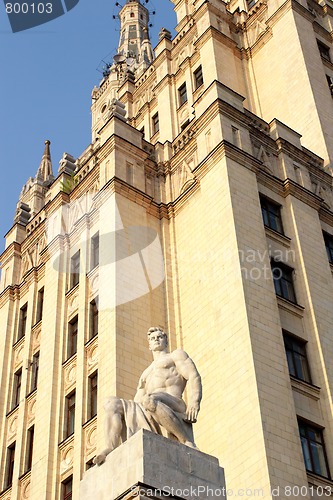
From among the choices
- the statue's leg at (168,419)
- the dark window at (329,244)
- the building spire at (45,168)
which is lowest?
the statue's leg at (168,419)

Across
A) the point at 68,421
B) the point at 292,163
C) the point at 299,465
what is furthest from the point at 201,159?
the point at 299,465

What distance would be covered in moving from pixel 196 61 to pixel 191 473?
2770cm

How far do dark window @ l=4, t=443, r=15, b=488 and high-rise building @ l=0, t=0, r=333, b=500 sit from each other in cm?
7

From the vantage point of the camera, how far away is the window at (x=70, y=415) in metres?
26.0

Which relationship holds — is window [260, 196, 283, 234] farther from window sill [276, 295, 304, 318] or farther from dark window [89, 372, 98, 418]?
dark window [89, 372, 98, 418]

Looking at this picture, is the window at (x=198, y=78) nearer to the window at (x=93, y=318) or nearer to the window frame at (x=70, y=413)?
the window at (x=93, y=318)

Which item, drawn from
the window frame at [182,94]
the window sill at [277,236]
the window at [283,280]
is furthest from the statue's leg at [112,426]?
the window frame at [182,94]

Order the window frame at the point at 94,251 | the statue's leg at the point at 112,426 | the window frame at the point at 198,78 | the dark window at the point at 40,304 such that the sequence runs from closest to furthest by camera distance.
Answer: the statue's leg at the point at 112,426, the window frame at the point at 94,251, the dark window at the point at 40,304, the window frame at the point at 198,78

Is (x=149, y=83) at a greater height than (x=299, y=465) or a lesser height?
greater

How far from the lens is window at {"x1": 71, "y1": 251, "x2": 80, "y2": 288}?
30078 millimetres

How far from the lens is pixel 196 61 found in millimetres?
38375

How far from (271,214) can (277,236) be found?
4.64ft

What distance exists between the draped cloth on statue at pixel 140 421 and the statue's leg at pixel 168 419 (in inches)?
3.6

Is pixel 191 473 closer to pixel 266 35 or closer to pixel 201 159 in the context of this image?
pixel 201 159
